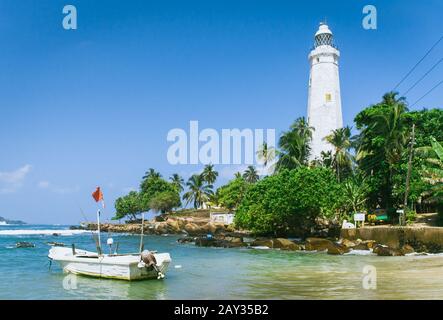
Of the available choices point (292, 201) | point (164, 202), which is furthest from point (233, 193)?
point (292, 201)

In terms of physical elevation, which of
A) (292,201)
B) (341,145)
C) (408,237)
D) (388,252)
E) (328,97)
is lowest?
(388,252)

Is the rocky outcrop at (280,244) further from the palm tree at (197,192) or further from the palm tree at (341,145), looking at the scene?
the palm tree at (197,192)

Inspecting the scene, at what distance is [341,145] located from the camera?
55.9m

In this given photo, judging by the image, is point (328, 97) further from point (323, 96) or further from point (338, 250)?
point (338, 250)

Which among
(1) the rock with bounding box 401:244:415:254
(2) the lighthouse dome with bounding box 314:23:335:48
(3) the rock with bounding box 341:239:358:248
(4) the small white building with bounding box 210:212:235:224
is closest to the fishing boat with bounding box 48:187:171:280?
(1) the rock with bounding box 401:244:415:254

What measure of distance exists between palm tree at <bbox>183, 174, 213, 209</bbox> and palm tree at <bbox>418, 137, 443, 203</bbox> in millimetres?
54094

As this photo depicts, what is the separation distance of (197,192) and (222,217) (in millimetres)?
18301

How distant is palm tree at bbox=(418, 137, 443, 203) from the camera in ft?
114

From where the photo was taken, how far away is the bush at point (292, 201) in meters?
43.7

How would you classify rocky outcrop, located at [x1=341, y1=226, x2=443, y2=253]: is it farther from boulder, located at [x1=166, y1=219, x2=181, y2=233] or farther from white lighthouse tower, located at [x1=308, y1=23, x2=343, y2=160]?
boulder, located at [x1=166, y1=219, x2=181, y2=233]

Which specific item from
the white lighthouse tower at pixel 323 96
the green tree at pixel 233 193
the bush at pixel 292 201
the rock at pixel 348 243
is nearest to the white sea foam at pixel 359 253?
the rock at pixel 348 243

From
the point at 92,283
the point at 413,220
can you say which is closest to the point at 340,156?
the point at 413,220

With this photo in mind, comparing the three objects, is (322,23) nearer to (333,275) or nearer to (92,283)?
(333,275)

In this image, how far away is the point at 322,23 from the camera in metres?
65.6
